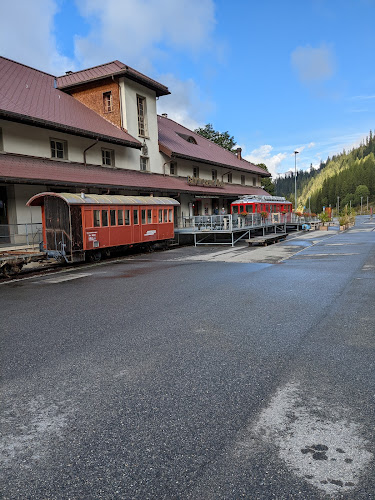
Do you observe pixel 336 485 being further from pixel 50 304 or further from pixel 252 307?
pixel 50 304

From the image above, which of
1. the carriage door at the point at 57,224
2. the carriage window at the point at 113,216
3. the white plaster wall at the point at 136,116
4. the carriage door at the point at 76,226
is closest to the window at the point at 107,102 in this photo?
the white plaster wall at the point at 136,116

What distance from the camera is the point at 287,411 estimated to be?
12.5 feet

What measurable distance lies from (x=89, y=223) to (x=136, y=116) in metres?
14.0

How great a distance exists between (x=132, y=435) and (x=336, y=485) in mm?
1821

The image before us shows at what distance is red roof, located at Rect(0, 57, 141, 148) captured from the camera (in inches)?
730

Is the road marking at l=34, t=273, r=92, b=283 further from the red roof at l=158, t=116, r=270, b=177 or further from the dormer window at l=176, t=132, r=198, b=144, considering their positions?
the dormer window at l=176, t=132, r=198, b=144

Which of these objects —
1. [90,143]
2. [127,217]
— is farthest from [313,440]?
[90,143]

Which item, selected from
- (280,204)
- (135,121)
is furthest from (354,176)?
(135,121)

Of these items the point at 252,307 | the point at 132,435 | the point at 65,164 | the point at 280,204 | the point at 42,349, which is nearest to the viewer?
the point at 132,435

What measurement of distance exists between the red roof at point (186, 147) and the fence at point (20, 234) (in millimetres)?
15270

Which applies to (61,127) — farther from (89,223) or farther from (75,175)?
(89,223)

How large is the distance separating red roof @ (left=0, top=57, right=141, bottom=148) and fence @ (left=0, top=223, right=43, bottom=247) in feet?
17.5

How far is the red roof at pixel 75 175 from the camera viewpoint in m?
16.7

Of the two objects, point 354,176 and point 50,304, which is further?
point 354,176
